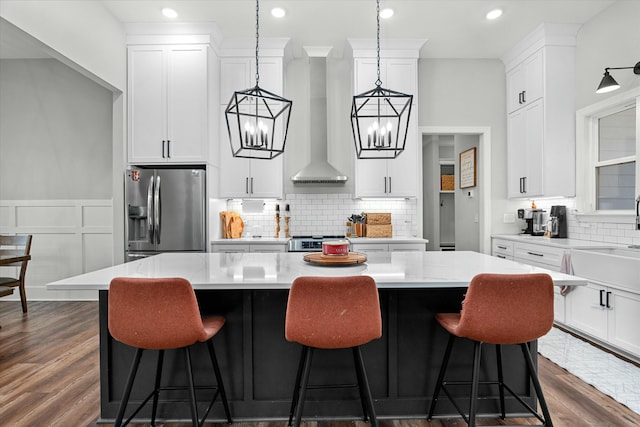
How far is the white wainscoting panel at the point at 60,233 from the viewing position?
4.62m

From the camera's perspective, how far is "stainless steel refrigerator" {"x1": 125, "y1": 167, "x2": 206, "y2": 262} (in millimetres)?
3814

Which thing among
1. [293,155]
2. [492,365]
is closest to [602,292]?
[492,365]

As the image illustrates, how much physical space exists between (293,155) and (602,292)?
350 cm

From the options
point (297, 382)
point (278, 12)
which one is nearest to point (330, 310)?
point (297, 382)

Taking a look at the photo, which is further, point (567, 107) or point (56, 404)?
point (567, 107)

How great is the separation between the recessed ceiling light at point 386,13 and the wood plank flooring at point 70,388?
11.4ft

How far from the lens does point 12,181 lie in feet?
15.3

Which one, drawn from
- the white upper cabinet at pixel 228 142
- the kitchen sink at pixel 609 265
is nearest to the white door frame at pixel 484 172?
the kitchen sink at pixel 609 265

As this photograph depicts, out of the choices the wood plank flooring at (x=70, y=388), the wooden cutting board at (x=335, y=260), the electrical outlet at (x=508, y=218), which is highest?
the electrical outlet at (x=508, y=218)

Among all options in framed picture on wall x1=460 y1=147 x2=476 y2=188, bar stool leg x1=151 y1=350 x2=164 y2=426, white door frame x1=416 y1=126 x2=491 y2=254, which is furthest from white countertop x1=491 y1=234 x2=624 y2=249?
bar stool leg x1=151 y1=350 x2=164 y2=426

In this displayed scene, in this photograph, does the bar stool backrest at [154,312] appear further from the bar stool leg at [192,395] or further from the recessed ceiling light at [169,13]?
the recessed ceiling light at [169,13]

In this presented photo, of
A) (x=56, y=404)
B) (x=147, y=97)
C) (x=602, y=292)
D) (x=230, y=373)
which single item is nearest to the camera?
(x=230, y=373)

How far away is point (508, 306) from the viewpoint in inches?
63.3

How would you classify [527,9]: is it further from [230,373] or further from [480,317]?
[230,373]
